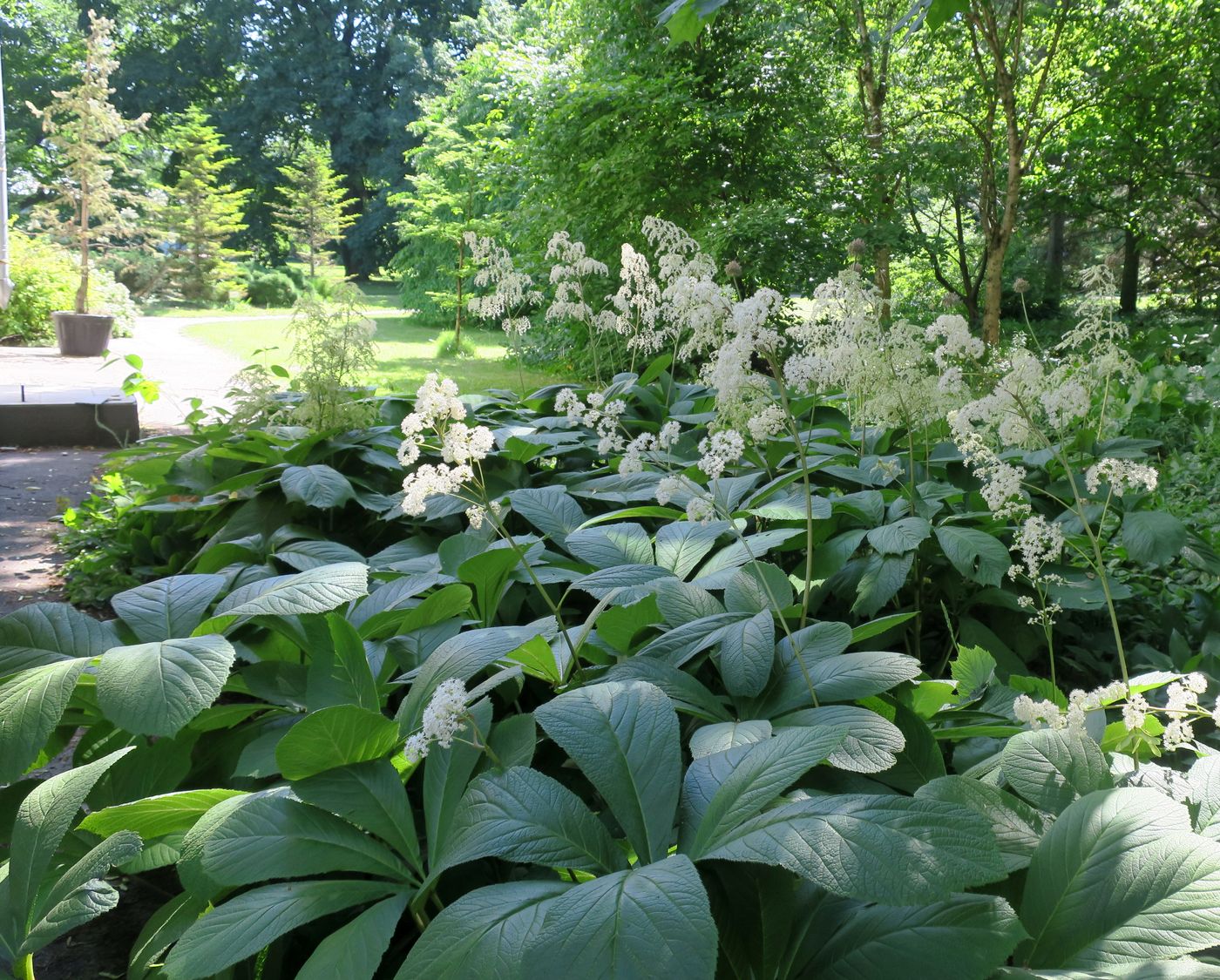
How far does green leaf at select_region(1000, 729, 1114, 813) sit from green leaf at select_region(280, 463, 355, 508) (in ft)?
5.94

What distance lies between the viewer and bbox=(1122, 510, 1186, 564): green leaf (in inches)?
78.1

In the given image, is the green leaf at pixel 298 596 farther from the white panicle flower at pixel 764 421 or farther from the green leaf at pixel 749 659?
the white panicle flower at pixel 764 421

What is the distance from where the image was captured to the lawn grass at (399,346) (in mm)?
10672

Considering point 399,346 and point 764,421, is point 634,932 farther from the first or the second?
point 399,346

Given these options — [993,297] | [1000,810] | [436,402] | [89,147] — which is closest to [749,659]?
[1000,810]

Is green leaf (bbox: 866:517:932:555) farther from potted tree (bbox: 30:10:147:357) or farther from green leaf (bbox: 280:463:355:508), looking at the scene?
potted tree (bbox: 30:10:147:357)

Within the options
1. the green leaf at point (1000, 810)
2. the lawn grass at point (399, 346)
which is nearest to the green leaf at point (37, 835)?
the green leaf at point (1000, 810)

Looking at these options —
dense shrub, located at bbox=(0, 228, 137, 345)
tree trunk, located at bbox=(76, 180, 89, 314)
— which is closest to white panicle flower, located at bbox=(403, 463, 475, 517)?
dense shrub, located at bbox=(0, 228, 137, 345)

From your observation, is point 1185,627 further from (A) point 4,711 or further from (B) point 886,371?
(A) point 4,711

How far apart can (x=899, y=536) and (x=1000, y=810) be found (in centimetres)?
89

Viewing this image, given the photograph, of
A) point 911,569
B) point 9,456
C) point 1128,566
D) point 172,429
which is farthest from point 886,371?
point 172,429

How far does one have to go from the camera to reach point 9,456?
629 cm

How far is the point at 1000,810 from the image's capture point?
1.07 meters

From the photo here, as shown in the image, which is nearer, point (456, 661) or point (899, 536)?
point (456, 661)
